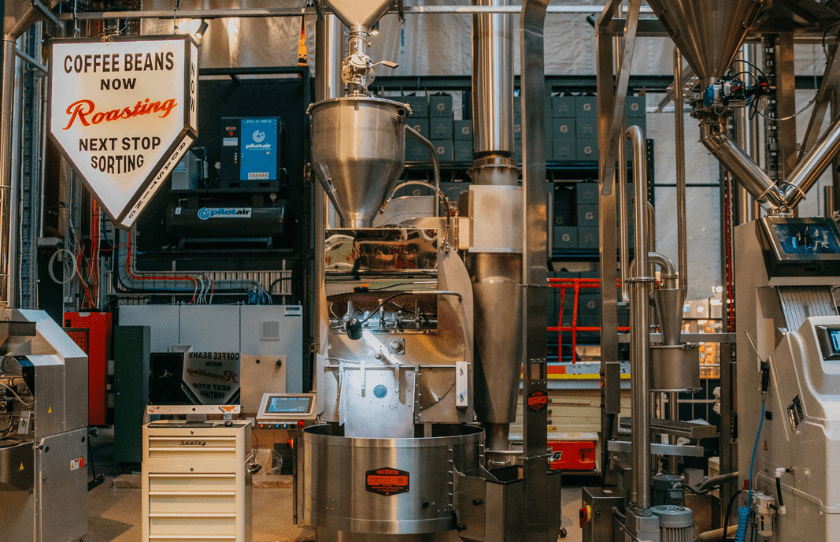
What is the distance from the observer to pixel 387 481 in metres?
3.83

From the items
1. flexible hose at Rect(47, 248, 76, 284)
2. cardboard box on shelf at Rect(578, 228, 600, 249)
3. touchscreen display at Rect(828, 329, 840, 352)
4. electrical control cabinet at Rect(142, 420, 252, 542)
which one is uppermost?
cardboard box on shelf at Rect(578, 228, 600, 249)

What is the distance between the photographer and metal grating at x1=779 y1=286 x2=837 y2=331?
3111mm

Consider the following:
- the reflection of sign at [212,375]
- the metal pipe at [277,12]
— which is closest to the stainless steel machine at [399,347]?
the metal pipe at [277,12]

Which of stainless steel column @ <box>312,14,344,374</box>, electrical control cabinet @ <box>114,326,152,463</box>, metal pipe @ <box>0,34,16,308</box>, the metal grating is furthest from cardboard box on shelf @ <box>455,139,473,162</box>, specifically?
the metal grating

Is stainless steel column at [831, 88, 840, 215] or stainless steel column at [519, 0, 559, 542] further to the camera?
stainless steel column at [831, 88, 840, 215]

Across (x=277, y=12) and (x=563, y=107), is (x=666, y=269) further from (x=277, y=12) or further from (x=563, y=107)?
(x=563, y=107)

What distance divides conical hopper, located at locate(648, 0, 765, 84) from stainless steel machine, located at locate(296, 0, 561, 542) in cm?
132

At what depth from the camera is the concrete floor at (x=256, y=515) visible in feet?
17.4

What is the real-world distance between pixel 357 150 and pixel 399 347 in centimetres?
112

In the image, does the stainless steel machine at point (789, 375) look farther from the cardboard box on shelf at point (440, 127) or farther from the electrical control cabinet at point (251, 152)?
the electrical control cabinet at point (251, 152)

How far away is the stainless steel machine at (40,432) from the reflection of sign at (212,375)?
2.19 metres

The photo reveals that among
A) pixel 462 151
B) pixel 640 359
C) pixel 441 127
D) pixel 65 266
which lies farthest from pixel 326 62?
pixel 65 266

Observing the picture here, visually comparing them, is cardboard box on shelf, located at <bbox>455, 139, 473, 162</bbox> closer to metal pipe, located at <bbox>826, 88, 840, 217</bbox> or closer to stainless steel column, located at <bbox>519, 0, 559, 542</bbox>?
metal pipe, located at <bbox>826, 88, 840, 217</bbox>

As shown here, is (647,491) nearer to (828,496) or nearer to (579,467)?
(828,496)
